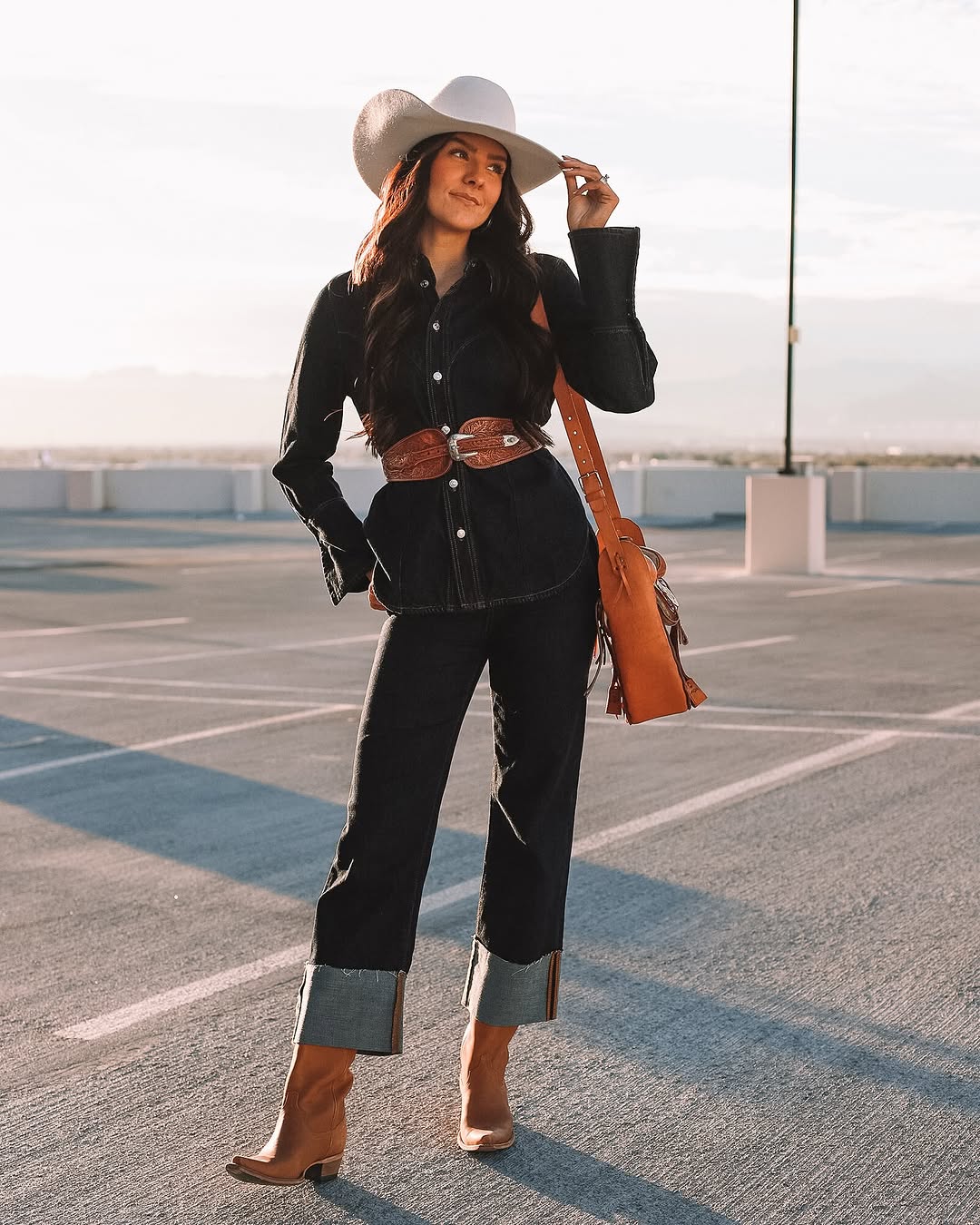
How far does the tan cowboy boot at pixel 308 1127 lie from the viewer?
3432mm

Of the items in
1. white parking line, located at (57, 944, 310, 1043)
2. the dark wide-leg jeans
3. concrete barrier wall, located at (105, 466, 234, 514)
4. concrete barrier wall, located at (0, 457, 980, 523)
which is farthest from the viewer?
concrete barrier wall, located at (105, 466, 234, 514)

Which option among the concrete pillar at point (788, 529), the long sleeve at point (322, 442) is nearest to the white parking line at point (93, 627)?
A: the concrete pillar at point (788, 529)

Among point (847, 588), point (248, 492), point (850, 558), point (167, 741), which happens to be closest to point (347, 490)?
point (248, 492)

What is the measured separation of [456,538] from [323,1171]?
1.25 meters

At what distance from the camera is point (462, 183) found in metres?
3.64

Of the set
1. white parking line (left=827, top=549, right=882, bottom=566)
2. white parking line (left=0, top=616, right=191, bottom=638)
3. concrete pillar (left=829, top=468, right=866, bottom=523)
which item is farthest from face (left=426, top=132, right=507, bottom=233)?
concrete pillar (left=829, top=468, right=866, bottom=523)

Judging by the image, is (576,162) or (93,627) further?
(93,627)

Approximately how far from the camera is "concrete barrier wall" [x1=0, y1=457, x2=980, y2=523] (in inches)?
1415

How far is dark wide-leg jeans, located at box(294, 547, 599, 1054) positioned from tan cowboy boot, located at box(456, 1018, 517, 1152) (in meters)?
0.05

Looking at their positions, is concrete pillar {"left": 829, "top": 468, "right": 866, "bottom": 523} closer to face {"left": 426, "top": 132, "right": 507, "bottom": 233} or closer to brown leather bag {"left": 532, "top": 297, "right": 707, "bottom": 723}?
brown leather bag {"left": 532, "top": 297, "right": 707, "bottom": 723}

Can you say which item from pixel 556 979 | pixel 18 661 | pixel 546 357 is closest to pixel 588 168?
pixel 546 357

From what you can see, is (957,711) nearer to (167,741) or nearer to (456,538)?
(167,741)

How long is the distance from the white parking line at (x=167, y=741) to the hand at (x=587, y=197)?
4943 mm

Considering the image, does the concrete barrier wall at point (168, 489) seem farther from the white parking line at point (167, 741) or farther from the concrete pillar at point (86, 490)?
the white parking line at point (167, 741)
